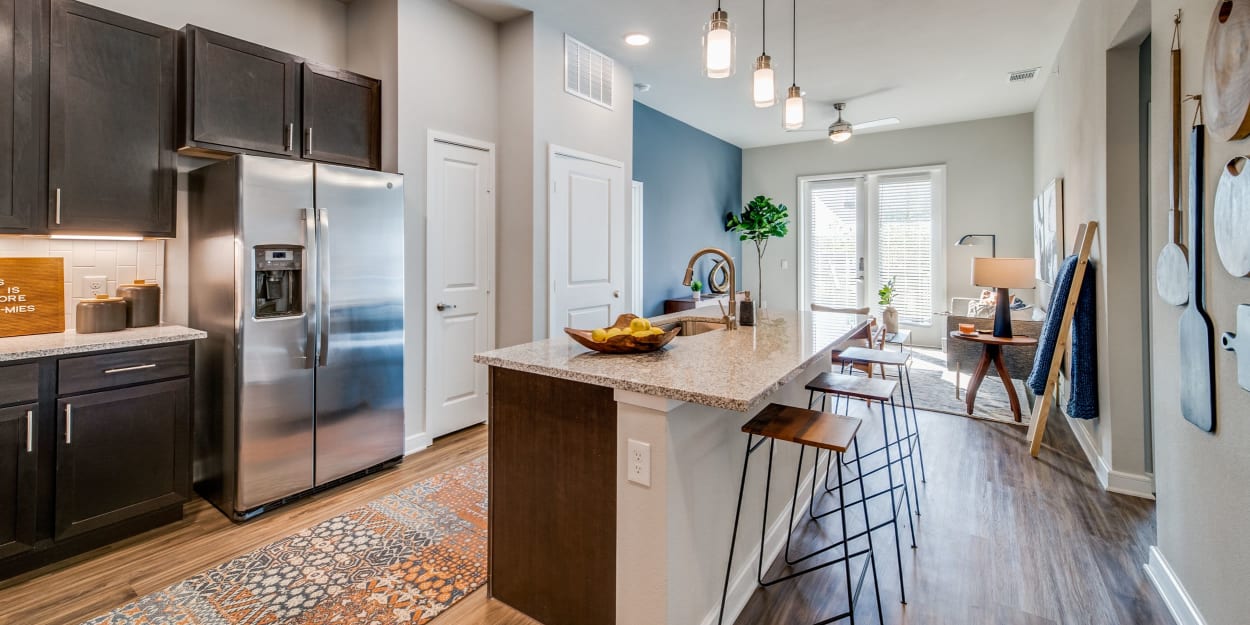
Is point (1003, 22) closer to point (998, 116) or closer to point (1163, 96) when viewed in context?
point (1163, 96)

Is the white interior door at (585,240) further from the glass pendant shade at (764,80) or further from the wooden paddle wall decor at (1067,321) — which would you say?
the wooden paddle wall decor at (1067,321)

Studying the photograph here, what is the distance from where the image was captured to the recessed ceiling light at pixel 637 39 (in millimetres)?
4113

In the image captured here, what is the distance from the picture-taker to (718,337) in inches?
Result: 93.8

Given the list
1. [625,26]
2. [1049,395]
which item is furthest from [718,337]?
[625,26]

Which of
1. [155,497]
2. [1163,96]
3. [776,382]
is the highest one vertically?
[1163,96]

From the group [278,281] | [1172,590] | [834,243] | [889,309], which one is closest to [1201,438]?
[1172,590]

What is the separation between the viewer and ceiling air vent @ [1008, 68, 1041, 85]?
4.95 meters

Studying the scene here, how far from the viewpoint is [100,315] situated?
2.51 metres

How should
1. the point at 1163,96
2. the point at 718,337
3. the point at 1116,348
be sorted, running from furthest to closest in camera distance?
1. the point at 1116,348
2. the point at 718,337
3. the point at 1163,96

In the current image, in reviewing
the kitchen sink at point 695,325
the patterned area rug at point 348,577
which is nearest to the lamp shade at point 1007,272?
the kitchen sink at point 695,325

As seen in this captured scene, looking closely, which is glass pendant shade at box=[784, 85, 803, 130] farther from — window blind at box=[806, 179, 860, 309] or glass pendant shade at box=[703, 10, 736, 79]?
window blind at box=[806, 179, 860, 309]

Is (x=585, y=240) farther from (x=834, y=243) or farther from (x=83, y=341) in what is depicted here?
(x=834, y=243)

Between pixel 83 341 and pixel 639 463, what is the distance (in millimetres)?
2436

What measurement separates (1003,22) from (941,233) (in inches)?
139
